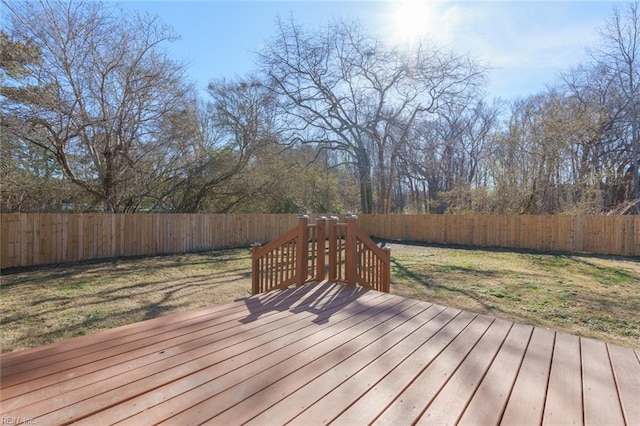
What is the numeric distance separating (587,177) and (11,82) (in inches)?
676

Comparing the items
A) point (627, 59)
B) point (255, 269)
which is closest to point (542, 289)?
point (255, 269)

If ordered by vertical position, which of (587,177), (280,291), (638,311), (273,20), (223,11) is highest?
(273,20)

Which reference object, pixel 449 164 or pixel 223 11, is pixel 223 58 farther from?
pixel 449 164

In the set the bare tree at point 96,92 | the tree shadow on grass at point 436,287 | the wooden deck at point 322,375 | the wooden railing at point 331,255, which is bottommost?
the tree shadow on grass at point 436,287

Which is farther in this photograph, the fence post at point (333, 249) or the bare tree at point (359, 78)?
the bare tree at point (359, 78)

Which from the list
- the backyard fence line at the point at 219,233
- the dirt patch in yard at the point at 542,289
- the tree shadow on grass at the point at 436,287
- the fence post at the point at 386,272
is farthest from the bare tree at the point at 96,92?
the dirt patch in yard at the point at 542,289

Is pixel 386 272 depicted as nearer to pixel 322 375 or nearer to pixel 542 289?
pixel 322 375

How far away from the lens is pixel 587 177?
1156cm

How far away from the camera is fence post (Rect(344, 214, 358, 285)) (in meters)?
4.08

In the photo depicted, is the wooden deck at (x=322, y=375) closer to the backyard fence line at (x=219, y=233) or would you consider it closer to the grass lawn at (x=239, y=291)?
the grass lawn at (x=239, y=291)

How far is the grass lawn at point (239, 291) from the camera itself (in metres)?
3.71

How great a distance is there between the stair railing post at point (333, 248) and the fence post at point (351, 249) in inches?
6.8

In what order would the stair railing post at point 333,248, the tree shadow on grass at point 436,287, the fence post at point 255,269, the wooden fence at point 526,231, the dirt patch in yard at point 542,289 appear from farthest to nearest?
the wooden fence at point 526,231
the tree shadow on grass at point 436,287
the fence post at point 255,269
the stair railing post at point 333,248
the dirt patch in yard at point 542,289

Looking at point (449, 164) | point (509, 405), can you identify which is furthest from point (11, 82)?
point (449, 164)
